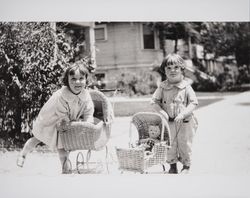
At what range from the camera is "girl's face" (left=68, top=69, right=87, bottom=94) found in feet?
10.5

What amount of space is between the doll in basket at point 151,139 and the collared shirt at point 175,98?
186 millimetres

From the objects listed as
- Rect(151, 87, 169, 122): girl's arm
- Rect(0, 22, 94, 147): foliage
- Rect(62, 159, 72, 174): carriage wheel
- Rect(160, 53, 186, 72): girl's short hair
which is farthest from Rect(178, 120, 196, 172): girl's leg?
Rect(0, 22, 94, 147): foliage

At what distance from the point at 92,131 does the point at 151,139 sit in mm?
487

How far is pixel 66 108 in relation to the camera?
10.5ft

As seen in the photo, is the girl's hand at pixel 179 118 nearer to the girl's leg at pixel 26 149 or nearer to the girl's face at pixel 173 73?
the girl's face at pixel 173 73

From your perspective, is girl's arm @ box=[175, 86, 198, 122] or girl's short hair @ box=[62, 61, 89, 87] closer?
girl's arm @ box=[175, 86, 198, 122]

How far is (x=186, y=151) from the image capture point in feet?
10.7

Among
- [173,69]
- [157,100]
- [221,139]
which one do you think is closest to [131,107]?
[157,100]

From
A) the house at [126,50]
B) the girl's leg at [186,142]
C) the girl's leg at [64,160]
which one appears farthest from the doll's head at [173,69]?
the girl's leg at [64,160]

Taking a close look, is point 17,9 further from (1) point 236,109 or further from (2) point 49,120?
(1) point 236,109

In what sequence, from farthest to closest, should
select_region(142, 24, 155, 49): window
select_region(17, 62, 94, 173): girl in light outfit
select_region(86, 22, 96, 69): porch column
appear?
select_region(142, 24, 155, 49): window < select_region(86, 22, 96, 69): porch column < select_region(17, 62, 94, 173): girl in light outfit

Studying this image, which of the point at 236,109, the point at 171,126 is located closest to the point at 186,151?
the point at 171,126

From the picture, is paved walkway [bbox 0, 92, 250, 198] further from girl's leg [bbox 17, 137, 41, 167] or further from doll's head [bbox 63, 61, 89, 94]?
doll's head [bbox 63, 61, 89, 94]

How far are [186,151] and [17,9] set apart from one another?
1933 millimetres
